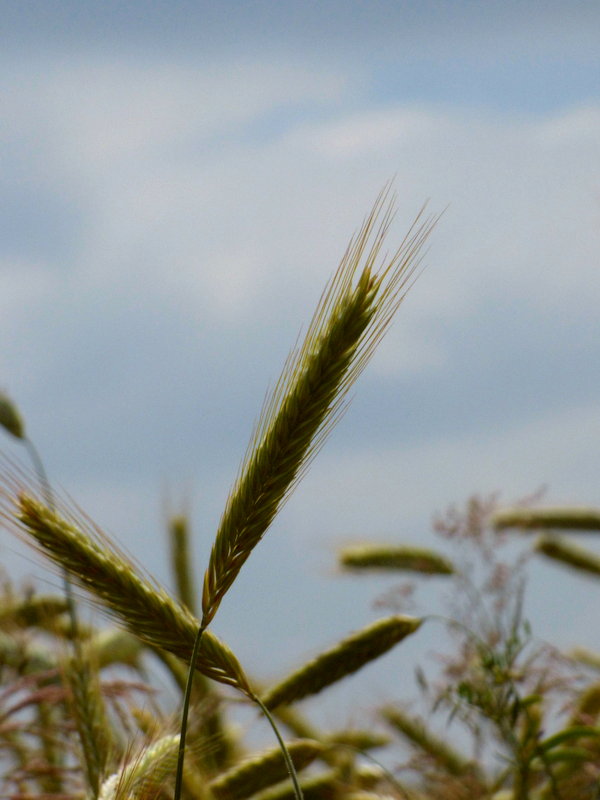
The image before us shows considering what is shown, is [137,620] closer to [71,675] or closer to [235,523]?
[235,523]

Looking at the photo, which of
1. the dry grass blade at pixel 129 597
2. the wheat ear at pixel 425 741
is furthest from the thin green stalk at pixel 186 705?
the wheat ear at pixel 425 741

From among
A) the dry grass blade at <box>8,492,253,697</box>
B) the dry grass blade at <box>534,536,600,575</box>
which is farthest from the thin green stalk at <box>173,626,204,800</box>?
the dry grass blade at <box>534,536,600,575</box>

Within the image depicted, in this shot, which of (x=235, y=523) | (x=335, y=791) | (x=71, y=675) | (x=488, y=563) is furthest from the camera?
(x=488, y=563)

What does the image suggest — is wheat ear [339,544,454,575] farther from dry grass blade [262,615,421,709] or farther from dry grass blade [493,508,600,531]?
dry grass blade [262,615,421,709]

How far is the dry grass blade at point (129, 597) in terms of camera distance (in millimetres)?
2051

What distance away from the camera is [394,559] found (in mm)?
5871

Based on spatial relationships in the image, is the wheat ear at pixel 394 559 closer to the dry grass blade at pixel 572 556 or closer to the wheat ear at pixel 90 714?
the dry grass blade at pixel 572 556

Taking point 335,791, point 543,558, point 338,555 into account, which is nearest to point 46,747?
point 335,791

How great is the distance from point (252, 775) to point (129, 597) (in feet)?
4.29

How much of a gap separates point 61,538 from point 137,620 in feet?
0.68

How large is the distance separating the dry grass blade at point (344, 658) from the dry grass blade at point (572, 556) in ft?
12.8

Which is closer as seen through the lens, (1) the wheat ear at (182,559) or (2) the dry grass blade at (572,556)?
(1) the wheat ear at (182,559)

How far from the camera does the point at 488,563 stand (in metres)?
4.66

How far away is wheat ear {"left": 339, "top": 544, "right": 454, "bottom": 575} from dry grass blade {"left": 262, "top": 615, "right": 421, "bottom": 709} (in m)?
1.91
